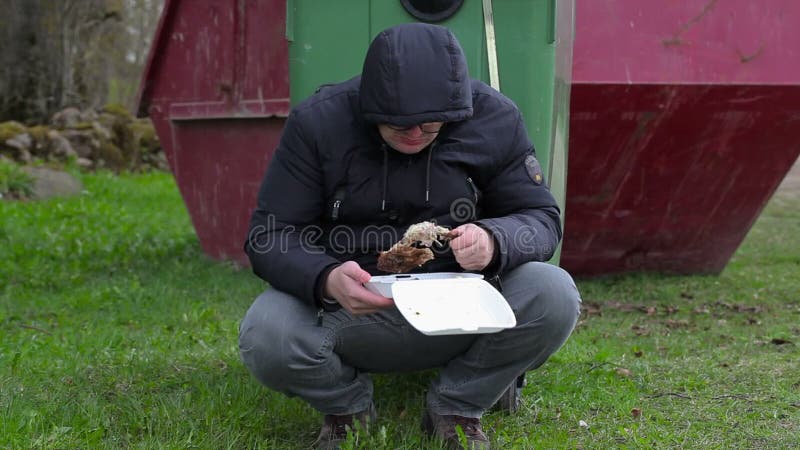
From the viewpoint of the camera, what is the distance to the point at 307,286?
266 cm

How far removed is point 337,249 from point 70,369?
139cm

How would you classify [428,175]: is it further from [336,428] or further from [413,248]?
[336,428]

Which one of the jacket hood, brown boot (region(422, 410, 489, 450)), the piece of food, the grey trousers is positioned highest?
the jacket hood

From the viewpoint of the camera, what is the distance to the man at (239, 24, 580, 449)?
268 cm

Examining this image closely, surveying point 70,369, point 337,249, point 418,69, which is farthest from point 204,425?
point 418,69

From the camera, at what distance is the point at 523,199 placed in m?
2.82

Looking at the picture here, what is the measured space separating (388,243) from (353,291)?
0.31m

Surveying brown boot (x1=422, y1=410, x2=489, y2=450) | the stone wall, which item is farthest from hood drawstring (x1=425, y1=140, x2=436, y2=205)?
the stone wall

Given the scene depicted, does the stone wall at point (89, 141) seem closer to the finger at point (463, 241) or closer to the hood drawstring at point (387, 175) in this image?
the hood drawstring at point (387, 175)

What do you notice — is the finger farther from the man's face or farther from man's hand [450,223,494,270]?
the man's face

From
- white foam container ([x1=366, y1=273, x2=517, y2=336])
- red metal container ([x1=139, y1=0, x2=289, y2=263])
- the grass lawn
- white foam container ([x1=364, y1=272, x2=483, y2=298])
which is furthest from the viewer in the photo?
red metal container ([x1=139, y1=0, x2=289, y2=263])

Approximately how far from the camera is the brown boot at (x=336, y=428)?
282 centimetres

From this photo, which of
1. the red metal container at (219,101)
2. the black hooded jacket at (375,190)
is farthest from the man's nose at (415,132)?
Result: the red metal container at (219,101)

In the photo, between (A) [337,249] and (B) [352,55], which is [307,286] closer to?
(A) [337,249]
